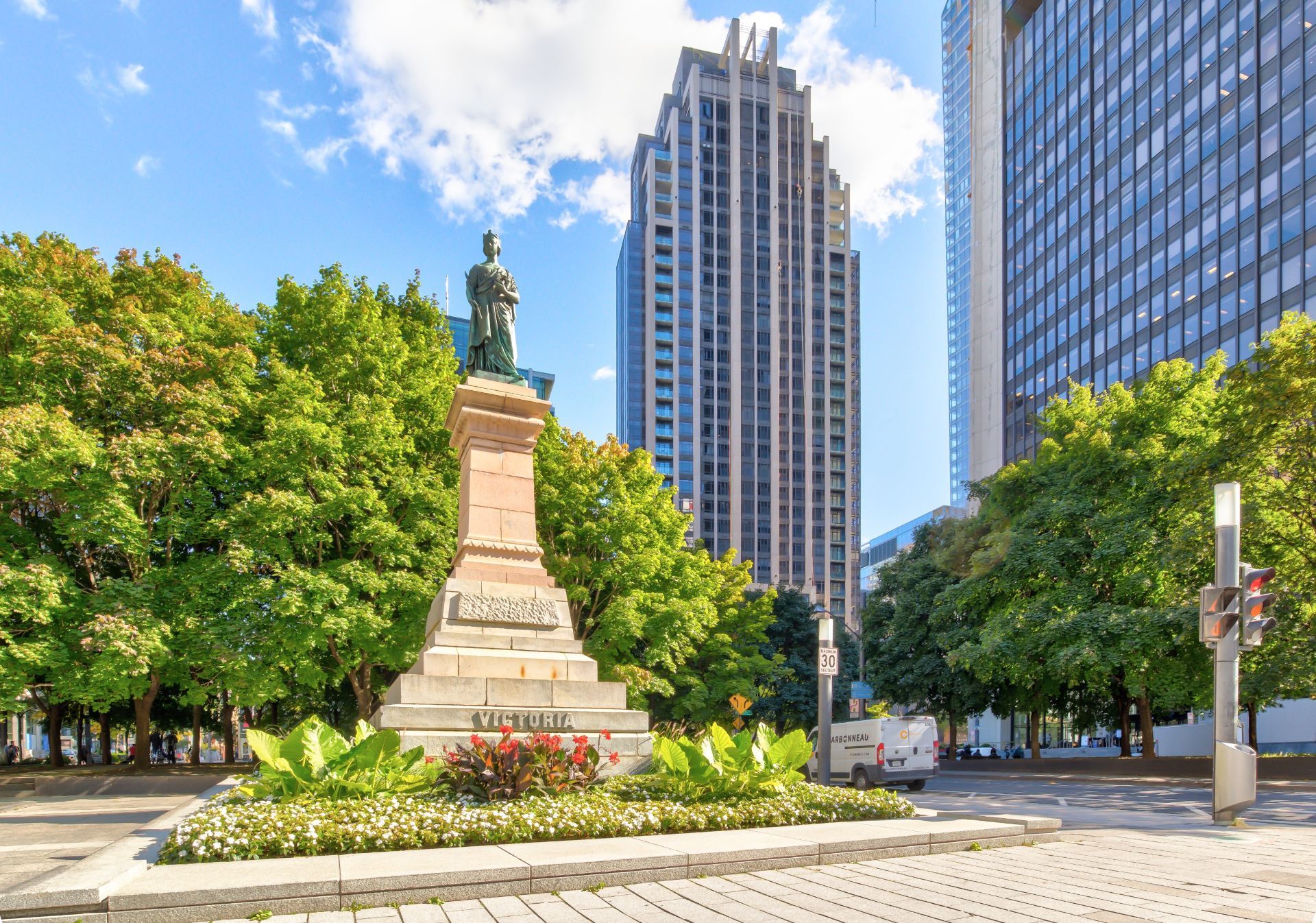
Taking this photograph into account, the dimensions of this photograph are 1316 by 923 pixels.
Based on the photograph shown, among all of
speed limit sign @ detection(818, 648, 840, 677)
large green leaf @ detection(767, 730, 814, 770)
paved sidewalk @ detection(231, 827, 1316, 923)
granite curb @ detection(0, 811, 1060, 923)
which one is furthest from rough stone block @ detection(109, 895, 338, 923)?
speed limit sign @ detection(818, 648, 840, 677)

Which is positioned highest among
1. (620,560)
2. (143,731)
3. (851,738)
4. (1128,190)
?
(1128,190)

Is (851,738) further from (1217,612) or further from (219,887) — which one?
(219,887)

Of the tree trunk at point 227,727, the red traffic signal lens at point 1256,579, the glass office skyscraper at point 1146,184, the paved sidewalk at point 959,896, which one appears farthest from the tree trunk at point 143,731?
the glass office skyscraper at point 1146,184

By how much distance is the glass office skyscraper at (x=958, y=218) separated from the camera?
14962 cm

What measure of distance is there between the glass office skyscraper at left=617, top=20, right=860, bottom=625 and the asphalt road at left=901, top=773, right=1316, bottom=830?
9051 cm

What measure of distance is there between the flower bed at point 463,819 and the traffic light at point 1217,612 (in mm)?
4824

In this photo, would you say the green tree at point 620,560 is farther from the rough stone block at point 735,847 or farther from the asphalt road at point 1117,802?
the rough stone block at point 735,847

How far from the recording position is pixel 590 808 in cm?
957

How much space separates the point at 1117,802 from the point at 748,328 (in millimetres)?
107814

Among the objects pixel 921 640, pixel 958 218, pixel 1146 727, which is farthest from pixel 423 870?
pixel 958 218

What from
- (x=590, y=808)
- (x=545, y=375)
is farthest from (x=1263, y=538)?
(x=545, y=375)

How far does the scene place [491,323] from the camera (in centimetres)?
1728

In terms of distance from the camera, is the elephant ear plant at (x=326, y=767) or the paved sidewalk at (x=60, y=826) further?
the paved sidewalk at (x=60, y=826)

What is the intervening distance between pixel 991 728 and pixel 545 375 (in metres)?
82.2
